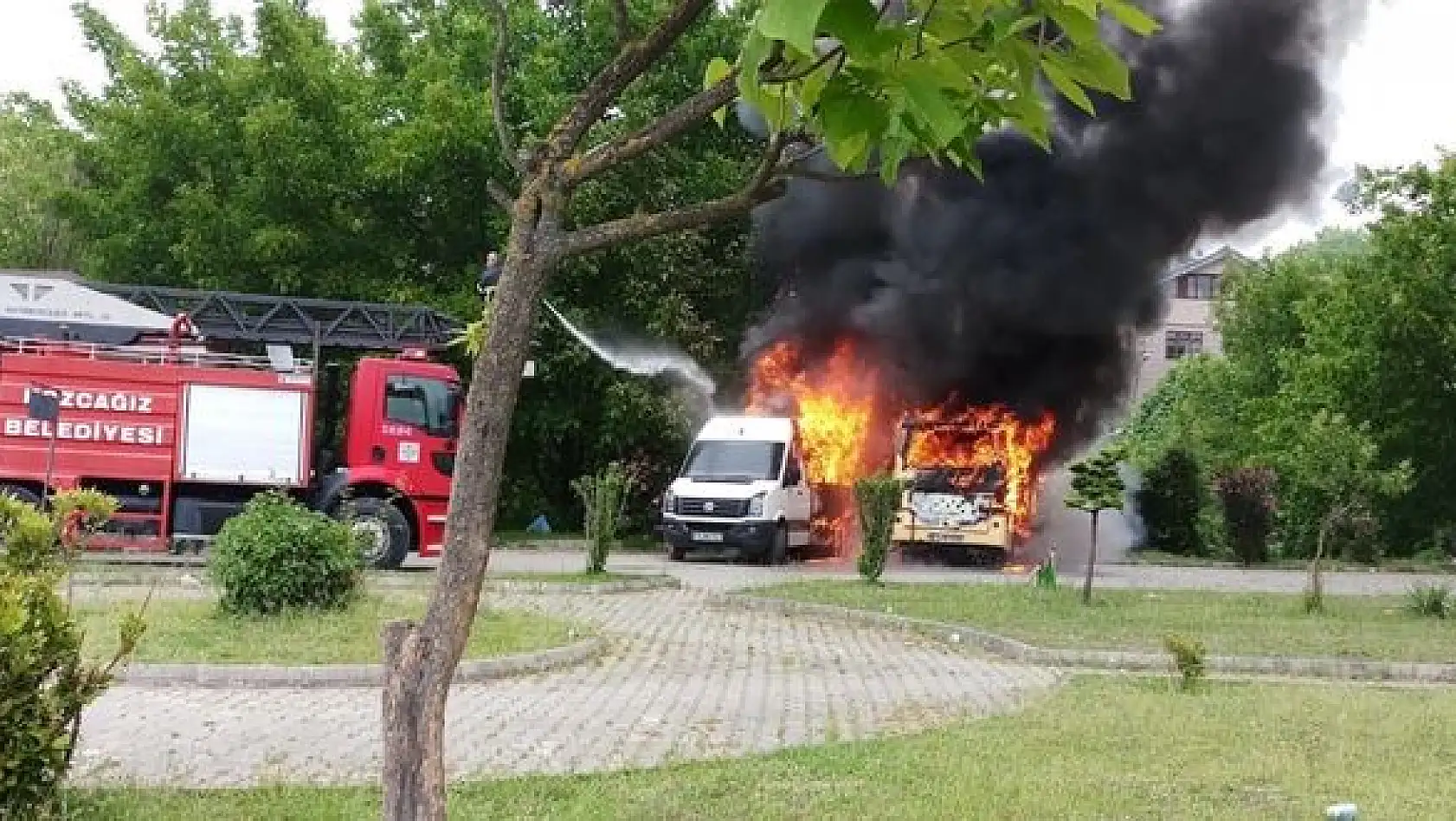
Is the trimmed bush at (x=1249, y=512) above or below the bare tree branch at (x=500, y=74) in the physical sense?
below

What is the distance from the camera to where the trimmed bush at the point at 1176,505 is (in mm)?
31562

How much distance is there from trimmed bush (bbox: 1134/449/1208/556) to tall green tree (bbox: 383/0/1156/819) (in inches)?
1144

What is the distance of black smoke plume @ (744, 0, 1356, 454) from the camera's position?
25.1 metres

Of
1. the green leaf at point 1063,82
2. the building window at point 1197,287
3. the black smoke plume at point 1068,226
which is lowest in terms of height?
the green leaf at point 1063,82

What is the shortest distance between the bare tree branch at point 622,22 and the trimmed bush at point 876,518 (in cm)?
1567

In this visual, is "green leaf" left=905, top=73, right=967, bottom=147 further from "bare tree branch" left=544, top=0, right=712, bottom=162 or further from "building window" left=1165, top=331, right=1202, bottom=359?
"building window" left=1165, top=331, right=1202, bottom=359

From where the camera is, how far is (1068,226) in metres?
26.6

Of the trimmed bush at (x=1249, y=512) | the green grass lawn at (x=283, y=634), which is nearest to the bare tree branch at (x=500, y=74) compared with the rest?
the green grass lawn at (x=283, y=634)

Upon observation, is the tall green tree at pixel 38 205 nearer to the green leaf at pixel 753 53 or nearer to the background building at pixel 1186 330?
the green leaf at pixel 753 53

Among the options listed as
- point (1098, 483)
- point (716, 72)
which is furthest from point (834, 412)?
point (716, 72)

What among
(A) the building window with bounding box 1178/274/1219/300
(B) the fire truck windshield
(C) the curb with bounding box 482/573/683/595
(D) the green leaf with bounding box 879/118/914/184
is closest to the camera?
(D) the green leaf with bounding box 879/118/914/184

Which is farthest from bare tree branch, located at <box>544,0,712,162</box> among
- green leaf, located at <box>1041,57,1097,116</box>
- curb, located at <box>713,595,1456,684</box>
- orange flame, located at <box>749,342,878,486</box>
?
orange flame, located at <box>749,342,878,486</box>

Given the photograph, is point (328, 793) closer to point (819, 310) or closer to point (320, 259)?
point (819, 310)

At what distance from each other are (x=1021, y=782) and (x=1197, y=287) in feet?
233
